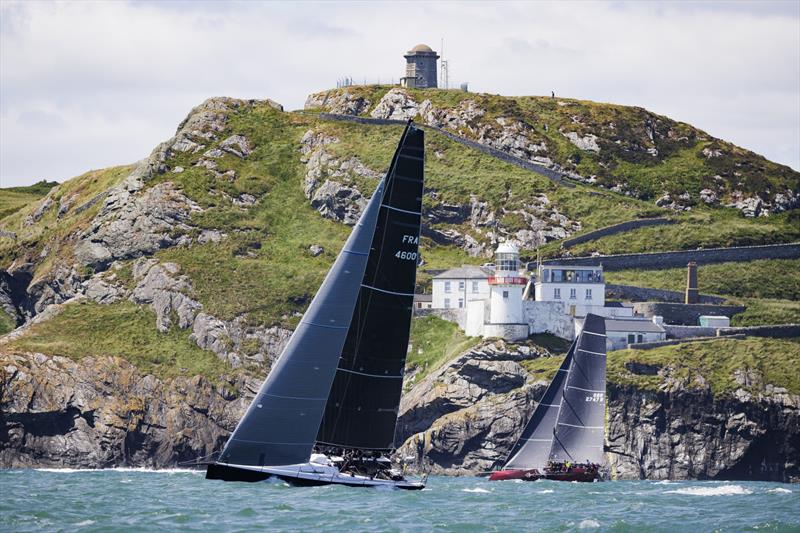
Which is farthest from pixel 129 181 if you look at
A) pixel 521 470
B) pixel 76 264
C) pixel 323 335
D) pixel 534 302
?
pixel 323 335

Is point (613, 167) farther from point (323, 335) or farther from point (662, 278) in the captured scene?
point (323, 335)

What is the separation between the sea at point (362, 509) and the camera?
176 feet

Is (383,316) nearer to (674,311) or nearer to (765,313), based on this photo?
(674,311)

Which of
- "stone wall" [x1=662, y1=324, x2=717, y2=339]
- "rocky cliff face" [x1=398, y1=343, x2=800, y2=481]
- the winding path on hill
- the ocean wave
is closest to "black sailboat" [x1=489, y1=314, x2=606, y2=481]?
"rocky cliff face" [x1=398, y1=343, x2=800, y2=481]

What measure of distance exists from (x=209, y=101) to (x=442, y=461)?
7459 cm

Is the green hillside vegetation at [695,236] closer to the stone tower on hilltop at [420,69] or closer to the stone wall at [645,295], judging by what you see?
the stone wall at [645,295]

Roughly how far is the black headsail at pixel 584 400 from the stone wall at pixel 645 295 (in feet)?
123

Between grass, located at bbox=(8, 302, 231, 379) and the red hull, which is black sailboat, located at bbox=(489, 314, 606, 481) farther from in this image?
grass, located at bbox=(8, 302, 231, 379)

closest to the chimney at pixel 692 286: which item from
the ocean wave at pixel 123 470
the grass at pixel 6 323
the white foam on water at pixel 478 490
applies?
the ocean wave at pixel 123 470

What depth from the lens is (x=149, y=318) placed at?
5157 inches

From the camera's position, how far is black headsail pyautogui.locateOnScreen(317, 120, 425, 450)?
203 ft

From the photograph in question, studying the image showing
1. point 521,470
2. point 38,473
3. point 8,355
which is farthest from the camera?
point 8,355

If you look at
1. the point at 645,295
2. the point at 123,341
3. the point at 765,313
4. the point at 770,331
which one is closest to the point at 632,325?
the point at 770,331

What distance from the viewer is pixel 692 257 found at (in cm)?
14300
